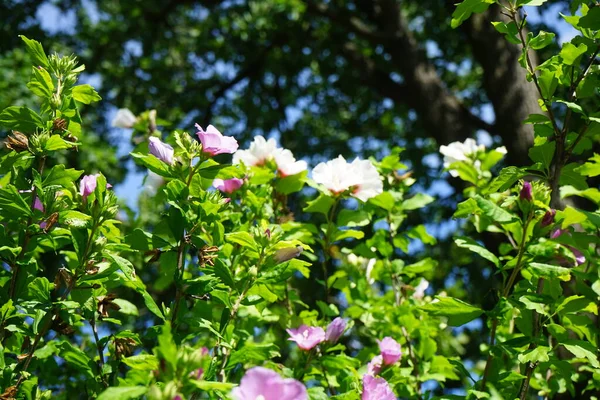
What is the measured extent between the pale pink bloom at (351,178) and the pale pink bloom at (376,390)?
516 mm

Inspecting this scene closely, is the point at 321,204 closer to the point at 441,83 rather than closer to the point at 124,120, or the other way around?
the point at 124,120

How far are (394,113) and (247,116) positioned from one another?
1409 mm

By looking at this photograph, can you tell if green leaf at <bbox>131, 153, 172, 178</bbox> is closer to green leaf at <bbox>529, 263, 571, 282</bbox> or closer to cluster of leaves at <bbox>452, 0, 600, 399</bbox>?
cluster of leaves at <bbox>452, 0, 600, 399</bbox>

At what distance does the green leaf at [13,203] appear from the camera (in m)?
1.07

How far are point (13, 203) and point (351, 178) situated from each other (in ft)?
2.48

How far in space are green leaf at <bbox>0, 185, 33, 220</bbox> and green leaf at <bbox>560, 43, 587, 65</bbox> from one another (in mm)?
1025

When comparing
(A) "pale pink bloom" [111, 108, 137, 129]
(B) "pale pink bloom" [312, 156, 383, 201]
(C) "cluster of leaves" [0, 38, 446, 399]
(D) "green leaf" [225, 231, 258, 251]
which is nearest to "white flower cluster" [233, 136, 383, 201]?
(B) "pale pink bloom" [312, 156, 383, 201]

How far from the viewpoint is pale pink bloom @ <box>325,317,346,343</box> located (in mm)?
1402

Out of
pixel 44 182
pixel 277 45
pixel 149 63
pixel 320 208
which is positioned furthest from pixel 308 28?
pixel 44 182

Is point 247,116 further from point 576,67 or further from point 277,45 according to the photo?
point 576,67

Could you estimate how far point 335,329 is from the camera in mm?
1411

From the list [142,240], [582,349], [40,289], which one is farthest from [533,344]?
[40,289]

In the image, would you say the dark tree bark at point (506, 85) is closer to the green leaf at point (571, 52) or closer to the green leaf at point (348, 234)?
the green leaf at point (348, 234)

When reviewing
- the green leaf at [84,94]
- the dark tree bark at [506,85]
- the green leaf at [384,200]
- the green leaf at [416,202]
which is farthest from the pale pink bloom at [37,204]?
the dark tree bark at [506,85]
